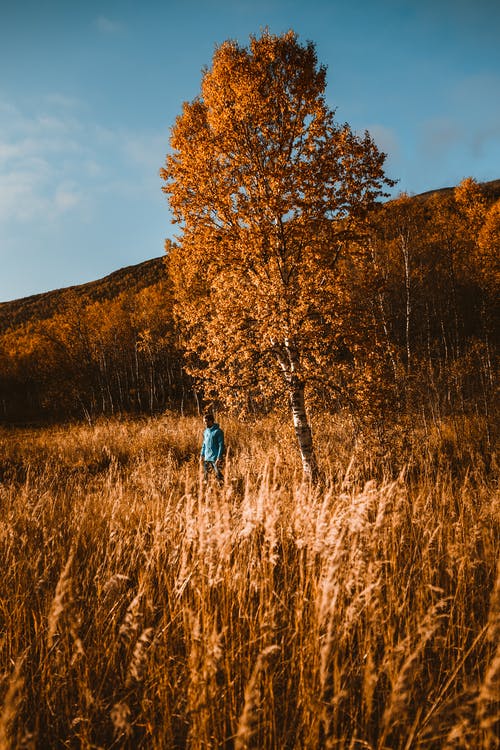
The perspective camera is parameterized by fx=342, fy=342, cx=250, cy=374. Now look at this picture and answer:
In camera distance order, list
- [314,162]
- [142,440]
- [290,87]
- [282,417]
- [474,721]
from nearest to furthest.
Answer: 1. [474,721]
2. [314,162]
3. [290,87]
4. [282,417]
5. [142,440]

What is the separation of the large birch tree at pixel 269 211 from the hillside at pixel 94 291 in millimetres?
66529

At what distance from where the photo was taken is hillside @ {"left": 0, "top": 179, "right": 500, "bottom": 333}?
69.6 m

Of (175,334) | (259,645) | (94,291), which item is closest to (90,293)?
(94,291)

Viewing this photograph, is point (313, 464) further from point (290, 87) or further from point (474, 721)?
point (290, 87)

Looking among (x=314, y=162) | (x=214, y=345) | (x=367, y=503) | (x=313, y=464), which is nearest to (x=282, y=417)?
(x=313, y=464)

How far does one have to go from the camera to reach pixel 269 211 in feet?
22.2

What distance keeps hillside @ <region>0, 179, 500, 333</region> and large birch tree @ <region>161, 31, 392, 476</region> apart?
66529 millimetres

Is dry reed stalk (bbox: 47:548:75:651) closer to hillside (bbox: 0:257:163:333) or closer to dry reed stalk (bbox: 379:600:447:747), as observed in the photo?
dry reed stalk (bbox: 379:600:447:747)

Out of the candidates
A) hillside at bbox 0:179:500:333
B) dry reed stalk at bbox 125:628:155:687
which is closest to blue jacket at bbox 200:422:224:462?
dry reed stalk at bbox 125:628:155:687

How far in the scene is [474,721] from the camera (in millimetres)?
1719

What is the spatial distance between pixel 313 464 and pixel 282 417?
66.0 inches

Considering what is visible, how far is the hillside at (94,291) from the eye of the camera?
69.6m

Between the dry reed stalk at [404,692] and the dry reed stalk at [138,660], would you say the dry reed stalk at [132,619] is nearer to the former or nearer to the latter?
the dry reed stalk at [138,660]

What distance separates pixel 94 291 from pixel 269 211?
8296 cm
